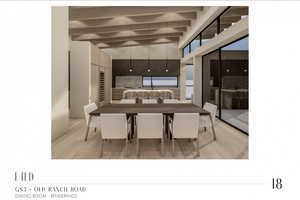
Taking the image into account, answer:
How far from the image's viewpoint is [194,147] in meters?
4.46

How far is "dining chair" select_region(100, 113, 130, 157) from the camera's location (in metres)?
3.85

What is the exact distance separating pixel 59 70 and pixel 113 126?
214 centimetres

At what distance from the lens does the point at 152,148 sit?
4410 mm

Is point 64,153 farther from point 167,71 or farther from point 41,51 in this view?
point 167,71

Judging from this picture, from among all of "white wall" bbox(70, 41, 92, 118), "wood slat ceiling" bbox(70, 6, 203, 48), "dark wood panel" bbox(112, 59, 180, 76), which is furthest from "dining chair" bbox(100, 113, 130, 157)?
"dark wood panel" bbox(112, 59, 180, 76)

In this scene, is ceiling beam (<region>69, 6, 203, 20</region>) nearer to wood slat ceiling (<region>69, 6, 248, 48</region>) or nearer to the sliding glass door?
wood slat ceiling (<region>69, 6, 248, 48</region>)

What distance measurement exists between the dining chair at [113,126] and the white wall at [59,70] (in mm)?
1595

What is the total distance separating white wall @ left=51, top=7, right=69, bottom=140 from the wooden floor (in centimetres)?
34

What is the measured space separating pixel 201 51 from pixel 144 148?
493cm

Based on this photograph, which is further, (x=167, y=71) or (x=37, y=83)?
(x=167, y=71)

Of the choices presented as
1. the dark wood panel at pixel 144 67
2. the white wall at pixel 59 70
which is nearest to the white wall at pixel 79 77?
the white wall at pixel 59 70

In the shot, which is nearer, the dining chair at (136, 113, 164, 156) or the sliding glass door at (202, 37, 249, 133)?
the dining chair at (136, 113, 164, 156)
